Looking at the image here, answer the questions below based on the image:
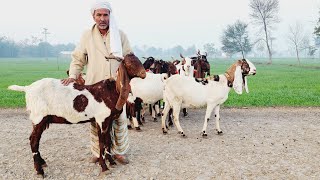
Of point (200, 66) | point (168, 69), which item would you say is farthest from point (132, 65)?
point (200, 66)

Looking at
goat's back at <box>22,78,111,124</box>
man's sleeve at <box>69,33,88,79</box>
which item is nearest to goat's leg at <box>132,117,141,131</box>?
man's sleeve at <box>69,33,88,79</box>

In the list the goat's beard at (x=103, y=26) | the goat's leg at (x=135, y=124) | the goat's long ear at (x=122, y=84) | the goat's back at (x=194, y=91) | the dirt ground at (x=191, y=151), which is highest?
the goat's beard at (x=103, y=26)

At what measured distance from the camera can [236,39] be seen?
3123 inches

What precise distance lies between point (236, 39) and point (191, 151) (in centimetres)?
7620

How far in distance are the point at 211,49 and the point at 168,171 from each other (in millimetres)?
157479

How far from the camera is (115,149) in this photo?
19.5ft

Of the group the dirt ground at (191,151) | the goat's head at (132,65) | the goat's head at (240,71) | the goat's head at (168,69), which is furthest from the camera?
the goat's head at (168,69)

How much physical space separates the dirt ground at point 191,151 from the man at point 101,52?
2.29ft

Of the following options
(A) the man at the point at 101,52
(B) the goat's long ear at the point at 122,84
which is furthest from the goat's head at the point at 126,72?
(A) the man at the point at 101,52

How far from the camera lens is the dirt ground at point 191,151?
217 inches

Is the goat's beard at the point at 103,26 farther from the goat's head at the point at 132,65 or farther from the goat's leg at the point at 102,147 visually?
the goat's leg at the point at 102,147

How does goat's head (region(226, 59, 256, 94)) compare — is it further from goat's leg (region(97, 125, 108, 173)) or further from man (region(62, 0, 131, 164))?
goat's leg (region(97, 125, 108, 173))

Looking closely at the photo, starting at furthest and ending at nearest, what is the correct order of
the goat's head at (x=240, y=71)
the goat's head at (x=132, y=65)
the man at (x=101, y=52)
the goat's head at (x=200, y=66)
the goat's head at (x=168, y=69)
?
1. the goat's head at (x=200, y=66)
2. the goat's head at (x=168, y=69)
3. the goat's head at (x=240, y=71)
4. the man at (x=101, y=52)
5. the goat's head at (x=132, y=65)

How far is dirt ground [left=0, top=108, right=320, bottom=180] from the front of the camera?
550cm
